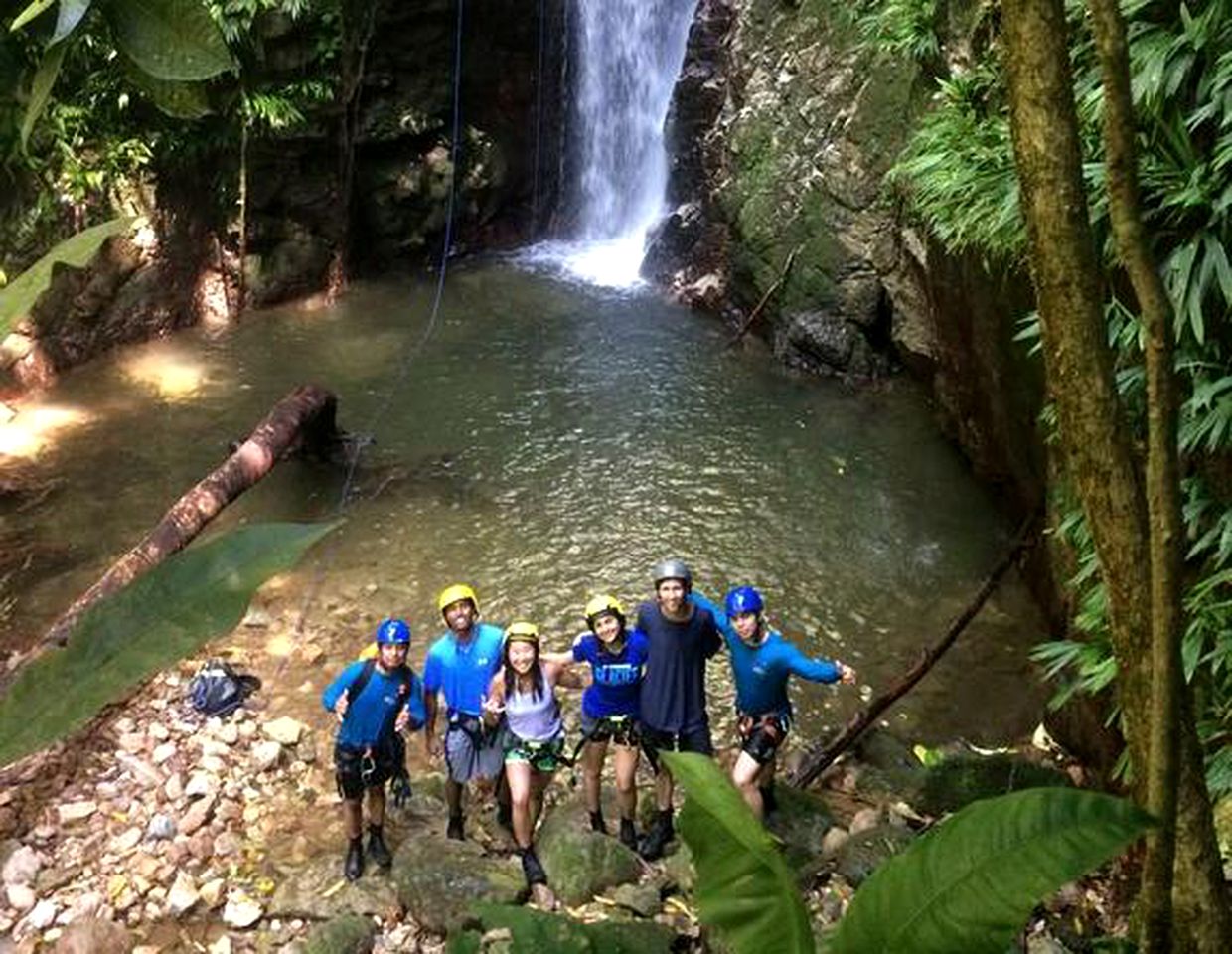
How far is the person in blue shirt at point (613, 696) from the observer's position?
17.5 ft

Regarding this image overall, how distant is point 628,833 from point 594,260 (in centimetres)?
1130

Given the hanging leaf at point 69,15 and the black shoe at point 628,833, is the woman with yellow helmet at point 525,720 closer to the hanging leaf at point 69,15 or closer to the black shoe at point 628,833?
the black shoe at point 628,833

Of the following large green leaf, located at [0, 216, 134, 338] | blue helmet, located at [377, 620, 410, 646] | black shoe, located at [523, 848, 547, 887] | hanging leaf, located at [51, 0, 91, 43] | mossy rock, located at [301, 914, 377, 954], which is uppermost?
hanging leaf, located at [51, 0, 91, 43]

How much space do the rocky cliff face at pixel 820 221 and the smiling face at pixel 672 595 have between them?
3713 mm

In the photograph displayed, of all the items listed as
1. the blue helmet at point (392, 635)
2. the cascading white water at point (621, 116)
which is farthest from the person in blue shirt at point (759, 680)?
the cascading white water at point (621, 116)

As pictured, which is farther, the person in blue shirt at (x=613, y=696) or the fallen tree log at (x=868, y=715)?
the fallen tree log at (x=868, y=715)

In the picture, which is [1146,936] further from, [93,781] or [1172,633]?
[93,781]

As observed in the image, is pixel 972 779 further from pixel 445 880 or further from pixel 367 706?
pixel 367 706

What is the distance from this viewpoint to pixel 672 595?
5281mm

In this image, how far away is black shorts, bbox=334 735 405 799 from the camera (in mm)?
5184

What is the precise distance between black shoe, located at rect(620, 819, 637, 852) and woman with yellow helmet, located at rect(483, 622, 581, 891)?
460mm

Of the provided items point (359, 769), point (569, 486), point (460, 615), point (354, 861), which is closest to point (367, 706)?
point (359, 769)

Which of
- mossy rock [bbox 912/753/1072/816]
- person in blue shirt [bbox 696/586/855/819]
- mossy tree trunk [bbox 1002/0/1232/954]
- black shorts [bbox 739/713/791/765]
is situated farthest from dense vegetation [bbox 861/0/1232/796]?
mossy tree trunk [bbox 1002/0/1232/954]

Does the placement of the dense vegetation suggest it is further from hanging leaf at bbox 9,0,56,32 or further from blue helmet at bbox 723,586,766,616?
hanging leaf at bbox 9,0,56,32
